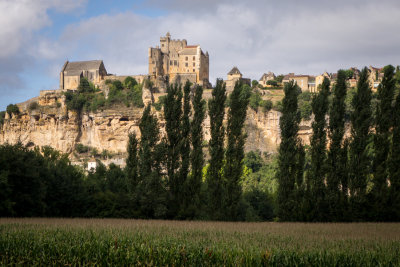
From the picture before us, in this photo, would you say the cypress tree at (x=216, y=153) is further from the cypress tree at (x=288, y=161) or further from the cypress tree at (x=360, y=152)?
the cypress tree at (x=360, y=152)

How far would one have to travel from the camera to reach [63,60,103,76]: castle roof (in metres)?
99.6

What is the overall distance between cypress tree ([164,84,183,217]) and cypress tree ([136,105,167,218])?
2.42 ft

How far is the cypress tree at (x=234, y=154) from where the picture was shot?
3052cm

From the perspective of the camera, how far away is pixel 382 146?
31031 mm

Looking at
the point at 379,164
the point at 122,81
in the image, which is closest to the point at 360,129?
the point at 379,164

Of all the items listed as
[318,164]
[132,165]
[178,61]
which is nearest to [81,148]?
[178,61]

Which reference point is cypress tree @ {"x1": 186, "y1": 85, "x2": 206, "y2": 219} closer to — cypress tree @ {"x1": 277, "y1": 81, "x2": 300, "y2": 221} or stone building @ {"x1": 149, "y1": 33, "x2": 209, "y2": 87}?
cypress tree @ {"x1": 277, "y1": 81, "x2": 300, "y2": 221}

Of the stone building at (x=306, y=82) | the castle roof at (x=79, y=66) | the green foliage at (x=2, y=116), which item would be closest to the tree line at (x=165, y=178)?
the stone building at (x=306, y=82)

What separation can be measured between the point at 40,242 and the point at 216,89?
68.5 ft

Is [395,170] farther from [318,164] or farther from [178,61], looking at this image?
[178,61]

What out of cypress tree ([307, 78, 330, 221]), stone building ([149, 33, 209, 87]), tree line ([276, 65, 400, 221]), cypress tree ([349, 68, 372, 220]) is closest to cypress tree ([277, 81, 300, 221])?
tree line ([276, 65, 400, 221])

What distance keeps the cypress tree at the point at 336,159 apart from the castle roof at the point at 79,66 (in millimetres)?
76071

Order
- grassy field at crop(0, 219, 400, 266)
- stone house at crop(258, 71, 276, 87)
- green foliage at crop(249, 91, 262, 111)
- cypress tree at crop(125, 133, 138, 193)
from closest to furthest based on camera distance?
grassy field at crop(0, 219, 400, 266), cypress tree at crop(125, 133, 138, 193), green foliage at crop(249, 91, 262, 111), stone house at crop(258, 71, 276, 87)

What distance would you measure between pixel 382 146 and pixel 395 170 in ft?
5.80
